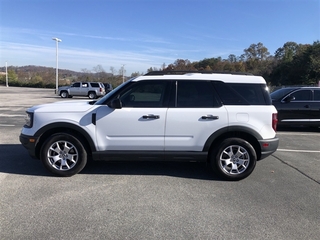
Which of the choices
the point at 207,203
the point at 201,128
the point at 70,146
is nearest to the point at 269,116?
the point at 201,128

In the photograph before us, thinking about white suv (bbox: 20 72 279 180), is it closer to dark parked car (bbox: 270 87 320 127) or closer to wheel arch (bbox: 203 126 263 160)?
wheel arch (bbox: 203 126 263 160)

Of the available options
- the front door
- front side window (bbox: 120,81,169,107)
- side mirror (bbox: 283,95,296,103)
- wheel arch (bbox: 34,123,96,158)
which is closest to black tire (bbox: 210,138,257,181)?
the front door

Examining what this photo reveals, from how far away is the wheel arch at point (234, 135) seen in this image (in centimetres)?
507

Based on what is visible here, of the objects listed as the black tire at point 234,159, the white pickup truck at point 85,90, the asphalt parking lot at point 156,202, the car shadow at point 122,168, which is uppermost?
the white pickup truck at point 85,90

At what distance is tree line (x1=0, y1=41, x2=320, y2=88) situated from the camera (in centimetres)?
3938

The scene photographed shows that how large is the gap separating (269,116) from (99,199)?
3114 millimetres

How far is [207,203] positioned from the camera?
165 inches

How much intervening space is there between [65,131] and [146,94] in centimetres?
156

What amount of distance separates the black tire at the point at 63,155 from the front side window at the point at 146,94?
1107 mm

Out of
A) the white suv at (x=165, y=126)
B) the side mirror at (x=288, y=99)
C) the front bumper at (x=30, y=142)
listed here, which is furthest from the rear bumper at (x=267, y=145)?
the side mirror at (x=288, y=99)

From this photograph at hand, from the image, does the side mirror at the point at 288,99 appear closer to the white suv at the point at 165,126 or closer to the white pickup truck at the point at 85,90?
the white suv at the point at 165,126

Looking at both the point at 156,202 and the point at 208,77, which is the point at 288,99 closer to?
the point at 208,77

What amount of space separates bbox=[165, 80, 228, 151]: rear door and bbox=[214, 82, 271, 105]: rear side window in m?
0.17

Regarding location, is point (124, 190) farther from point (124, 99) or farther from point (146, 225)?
point (124, 99)
